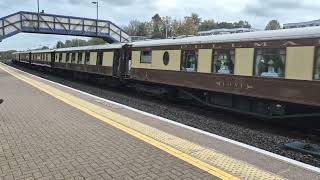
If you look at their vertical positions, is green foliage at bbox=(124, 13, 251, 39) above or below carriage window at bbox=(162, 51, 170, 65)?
above

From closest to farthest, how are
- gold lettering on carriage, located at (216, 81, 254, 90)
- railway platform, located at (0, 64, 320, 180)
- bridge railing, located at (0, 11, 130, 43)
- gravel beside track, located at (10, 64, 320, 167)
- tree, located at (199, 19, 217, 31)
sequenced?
railway platform, located at (0, 64, 320, 180), gravel beside track, located at (10, 64, 320, 167), gold lettering on carriage, located at (216, 81, 254, 90), bridge railing, located at (0, 11, 130, 43), tree, located at (199, 19, 217, 31)

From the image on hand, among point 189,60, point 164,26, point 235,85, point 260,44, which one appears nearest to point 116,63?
point 189,60

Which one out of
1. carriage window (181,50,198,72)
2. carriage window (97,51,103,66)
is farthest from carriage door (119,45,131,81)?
carriage window (181,50,198,72)

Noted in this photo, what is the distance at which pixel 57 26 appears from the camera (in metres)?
54.4

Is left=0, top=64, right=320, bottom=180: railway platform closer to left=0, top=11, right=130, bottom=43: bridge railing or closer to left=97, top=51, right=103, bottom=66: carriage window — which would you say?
left=97, top=51, right=103, bottom=66: carriage window

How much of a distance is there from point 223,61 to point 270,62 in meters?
2.30

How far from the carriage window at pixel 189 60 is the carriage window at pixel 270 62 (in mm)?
3517

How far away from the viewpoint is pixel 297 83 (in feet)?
37.3

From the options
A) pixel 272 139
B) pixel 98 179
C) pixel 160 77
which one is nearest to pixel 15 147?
pixel 98 179

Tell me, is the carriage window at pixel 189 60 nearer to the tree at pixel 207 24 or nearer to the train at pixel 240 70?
the train at pixel 240 70

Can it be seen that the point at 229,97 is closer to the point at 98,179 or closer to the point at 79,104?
the point at 79,104

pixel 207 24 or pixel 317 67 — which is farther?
pixel 207 24

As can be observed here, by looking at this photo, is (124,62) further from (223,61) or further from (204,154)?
(204,154)

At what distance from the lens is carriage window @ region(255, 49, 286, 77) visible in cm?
1188
